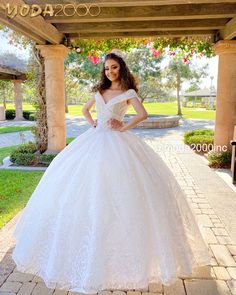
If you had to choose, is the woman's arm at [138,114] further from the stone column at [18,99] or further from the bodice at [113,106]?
the stone column at [18,99]

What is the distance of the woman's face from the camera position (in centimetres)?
301

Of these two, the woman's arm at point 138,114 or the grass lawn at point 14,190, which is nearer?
the woman's arm at point 138,114

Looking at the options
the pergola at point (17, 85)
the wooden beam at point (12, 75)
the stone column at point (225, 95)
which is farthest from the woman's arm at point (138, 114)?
the pergola at point (17, 85)

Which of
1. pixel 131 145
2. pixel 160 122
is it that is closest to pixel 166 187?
pixel 131 145

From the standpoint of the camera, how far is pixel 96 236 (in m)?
2.38

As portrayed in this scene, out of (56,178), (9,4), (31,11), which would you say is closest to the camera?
(56,178)

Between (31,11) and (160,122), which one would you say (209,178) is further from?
(160,122)

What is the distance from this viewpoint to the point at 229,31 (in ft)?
22.0

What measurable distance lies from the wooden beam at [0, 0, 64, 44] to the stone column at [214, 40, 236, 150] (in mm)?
4097

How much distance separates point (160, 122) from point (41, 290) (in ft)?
50.7

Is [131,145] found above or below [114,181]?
above

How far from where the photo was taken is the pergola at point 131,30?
5.71m

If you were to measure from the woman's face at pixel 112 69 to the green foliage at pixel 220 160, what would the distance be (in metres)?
5.21

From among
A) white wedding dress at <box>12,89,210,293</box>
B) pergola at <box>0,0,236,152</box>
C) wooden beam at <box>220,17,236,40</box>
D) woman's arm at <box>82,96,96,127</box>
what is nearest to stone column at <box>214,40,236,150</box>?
pergola at <box>0,0,236,152</box>
